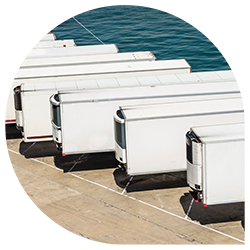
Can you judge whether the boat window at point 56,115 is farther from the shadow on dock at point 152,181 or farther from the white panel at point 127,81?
the white panel at point 127,81

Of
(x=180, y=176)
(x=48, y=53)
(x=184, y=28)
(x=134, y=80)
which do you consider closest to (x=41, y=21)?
(x=184, y=28)

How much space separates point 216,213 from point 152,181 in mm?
3127

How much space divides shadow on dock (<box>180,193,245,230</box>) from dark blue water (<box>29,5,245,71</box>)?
88.7ft

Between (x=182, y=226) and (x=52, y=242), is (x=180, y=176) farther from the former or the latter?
(x=52, y=242)

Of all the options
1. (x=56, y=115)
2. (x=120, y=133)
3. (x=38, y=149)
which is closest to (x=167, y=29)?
(x=38, y=149)

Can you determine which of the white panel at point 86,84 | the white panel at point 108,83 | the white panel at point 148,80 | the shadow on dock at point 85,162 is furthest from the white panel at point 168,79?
the shadow on dock at point 85,162

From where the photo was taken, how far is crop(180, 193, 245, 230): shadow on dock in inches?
552

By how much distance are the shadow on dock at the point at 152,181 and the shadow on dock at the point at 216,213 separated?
1.36 m

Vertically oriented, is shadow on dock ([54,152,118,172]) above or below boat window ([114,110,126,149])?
below

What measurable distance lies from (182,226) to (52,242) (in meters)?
4.18

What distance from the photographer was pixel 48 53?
2458cm

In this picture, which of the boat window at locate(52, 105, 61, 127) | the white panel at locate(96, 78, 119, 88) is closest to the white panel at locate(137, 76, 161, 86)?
the white panel at locate(96, 78, 119, 88)

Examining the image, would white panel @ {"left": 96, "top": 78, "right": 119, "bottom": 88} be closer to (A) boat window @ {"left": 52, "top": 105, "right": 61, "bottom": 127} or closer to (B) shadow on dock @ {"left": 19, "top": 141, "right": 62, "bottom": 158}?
(A) boat window @ {"left": 52, "top": 105, "right": 61, "bottom": 127}
